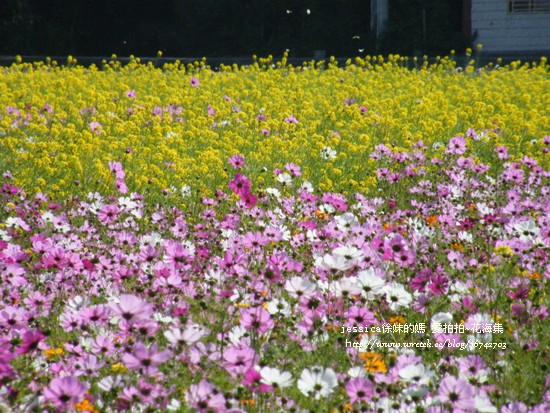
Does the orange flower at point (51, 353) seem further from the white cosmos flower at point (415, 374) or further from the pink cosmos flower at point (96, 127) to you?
the pink cosmos flower at point (96, 127)

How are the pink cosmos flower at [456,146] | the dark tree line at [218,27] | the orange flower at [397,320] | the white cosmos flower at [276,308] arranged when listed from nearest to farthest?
1. the white cosmos flower at [276,308]
2. the orange flower at [397,320]
3. the pink cosmos flower at [456,146]
4. the dark tree line at [218,27]

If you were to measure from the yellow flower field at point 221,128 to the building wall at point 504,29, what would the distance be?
9134 mm

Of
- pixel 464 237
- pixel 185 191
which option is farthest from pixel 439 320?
pixel 185 191

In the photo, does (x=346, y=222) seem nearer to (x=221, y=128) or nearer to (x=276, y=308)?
(x=276, y=308)

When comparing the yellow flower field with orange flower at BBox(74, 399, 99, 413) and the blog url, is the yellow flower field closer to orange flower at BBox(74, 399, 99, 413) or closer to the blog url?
the blog url

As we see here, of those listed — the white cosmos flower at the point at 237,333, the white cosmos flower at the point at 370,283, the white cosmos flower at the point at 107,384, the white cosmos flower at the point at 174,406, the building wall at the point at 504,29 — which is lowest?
the white cosmos flower at the point at 174,406

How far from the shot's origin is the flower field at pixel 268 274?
2.07m

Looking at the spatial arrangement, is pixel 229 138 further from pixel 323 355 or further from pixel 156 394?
pixel 156 394

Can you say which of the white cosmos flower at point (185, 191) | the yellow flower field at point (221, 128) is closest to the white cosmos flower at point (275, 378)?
the yellow flower field at point (221, 128)

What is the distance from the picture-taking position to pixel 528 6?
20.7 m

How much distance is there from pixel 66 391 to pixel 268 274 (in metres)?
0.68

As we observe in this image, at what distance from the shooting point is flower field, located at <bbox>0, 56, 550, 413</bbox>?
2.07 m

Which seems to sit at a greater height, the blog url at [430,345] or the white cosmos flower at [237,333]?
the blog url at [430,345]

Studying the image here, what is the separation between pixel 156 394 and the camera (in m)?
1.97
